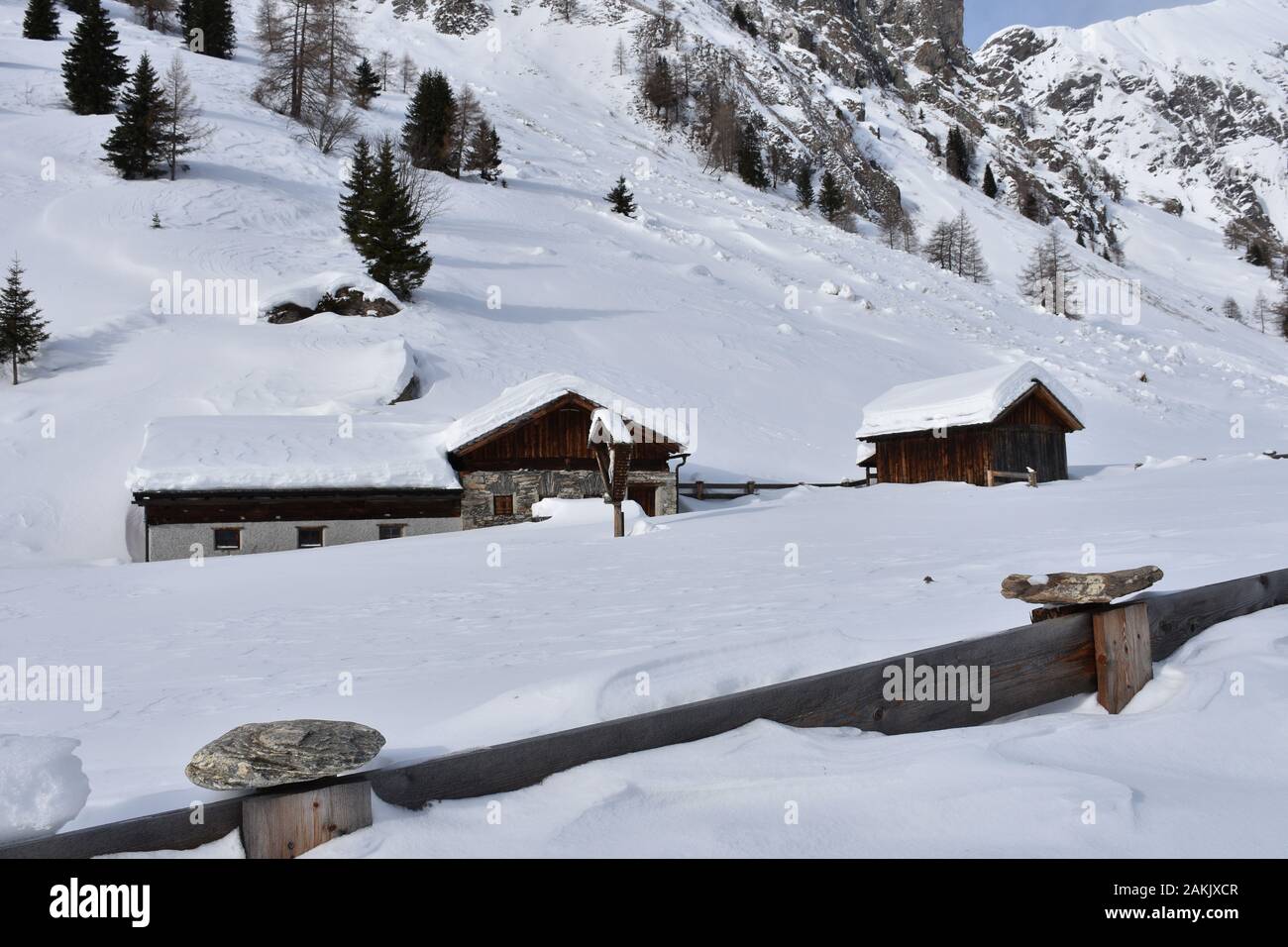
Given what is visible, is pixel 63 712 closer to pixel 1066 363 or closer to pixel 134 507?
pixel 134 507

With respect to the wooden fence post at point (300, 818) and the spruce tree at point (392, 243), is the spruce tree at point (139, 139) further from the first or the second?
the wooden fence post at point (300, 818)

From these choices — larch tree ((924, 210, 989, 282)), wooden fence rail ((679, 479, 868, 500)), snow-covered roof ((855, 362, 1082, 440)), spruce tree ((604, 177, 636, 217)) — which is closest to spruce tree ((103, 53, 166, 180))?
spruce tree ((604, 177, 636, 217))

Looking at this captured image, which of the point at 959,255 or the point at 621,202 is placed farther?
the point at 959,255

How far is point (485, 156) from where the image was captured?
57.3m

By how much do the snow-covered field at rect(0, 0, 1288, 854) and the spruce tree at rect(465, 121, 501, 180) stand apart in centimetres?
203

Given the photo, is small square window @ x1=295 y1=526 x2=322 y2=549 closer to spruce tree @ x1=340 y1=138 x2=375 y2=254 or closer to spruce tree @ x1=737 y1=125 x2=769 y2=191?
spruce tree @ x1=340 y1=138 x2=375 y2=254

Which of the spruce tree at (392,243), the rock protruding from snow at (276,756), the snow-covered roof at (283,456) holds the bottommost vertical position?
the rock protruding from snow at (276,756)

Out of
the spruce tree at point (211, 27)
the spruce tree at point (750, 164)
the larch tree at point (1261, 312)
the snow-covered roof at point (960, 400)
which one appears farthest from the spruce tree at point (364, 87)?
the larch tree at point (1261, 312)

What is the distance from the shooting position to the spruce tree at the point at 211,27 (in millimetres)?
64144

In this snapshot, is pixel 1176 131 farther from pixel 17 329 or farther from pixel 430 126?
pixel 17 329

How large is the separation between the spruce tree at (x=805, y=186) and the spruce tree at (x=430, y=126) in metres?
35.4

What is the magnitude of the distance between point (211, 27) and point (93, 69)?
765 inches

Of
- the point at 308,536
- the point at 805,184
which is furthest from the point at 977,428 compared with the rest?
the point at 805,184

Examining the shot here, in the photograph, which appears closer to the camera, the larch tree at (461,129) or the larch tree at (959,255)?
the larch tree at (461,129)
